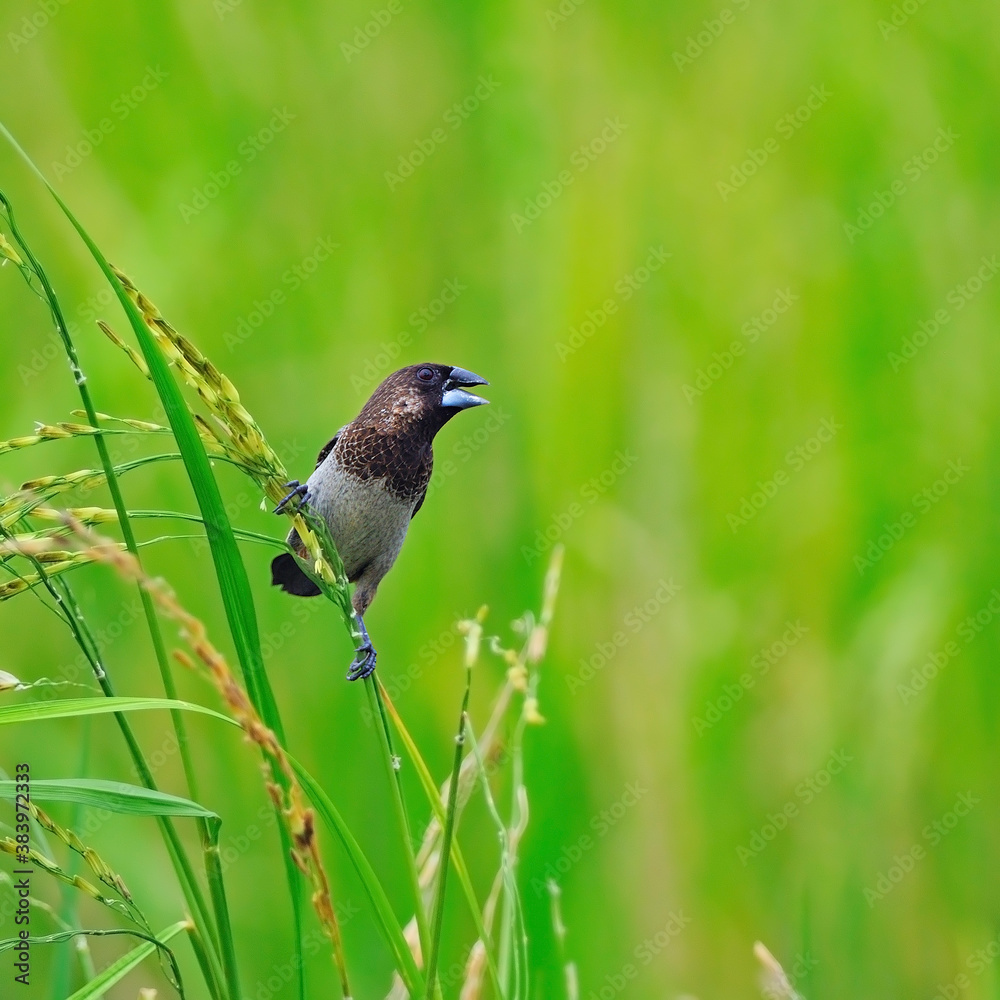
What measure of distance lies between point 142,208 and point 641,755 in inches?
86.6

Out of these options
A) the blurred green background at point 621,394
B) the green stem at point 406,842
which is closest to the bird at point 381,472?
the blurred green background at point 621,394

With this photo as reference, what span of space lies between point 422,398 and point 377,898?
1.22 metres

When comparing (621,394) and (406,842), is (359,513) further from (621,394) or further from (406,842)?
(621,394)

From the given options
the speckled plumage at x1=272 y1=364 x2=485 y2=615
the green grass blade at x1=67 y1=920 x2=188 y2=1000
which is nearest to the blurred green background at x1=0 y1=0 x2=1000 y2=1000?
the speckled plumage at x1=272 y1=364 x2=485 y2=615

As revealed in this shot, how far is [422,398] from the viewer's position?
2256mm

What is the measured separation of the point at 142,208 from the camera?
3.49m

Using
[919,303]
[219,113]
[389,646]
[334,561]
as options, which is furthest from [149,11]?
[334,561]

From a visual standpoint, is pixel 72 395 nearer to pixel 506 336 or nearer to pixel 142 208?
pixel 142 208

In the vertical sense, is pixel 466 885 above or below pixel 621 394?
below

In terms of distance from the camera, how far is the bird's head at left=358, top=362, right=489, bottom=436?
7.34 feet

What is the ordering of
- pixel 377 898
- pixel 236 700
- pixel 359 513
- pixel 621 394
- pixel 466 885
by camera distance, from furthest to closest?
pixel 621 394 < pixel 359 513 < pixel 466 885 < pixel 377 898 < pixel 236 700

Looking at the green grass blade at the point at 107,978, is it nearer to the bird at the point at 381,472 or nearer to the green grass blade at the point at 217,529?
the green grass blade at the point at 217,529

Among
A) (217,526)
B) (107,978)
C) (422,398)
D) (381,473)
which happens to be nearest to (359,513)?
(381,473)

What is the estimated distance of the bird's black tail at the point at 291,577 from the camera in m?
2.32
